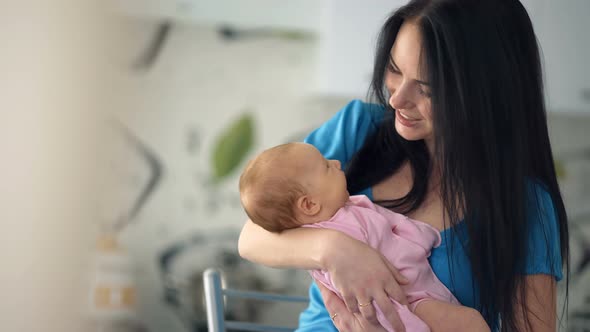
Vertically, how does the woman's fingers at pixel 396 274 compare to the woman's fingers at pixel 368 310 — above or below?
above

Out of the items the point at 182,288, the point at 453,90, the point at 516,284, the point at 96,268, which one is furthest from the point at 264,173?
the point at 182,288

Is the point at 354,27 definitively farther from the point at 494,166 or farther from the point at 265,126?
the point at 494,166

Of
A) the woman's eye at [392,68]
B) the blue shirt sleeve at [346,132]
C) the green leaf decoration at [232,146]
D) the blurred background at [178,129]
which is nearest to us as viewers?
the woman's eye at [392,68]

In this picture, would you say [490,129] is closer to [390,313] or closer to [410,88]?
[410,88]

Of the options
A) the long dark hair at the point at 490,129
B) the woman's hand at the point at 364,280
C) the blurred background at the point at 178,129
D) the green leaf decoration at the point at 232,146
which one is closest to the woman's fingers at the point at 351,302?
the woman's hand at the point at 364,280

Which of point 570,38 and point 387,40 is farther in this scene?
point 570,38

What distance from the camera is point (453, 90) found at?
1225mm

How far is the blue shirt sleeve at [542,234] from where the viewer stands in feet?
4.16

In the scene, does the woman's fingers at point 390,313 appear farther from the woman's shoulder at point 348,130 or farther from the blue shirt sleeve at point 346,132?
the woman's shoulder at point 348,130

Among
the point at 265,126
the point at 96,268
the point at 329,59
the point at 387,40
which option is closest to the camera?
the point at 387,40

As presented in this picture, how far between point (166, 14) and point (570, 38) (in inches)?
70.6

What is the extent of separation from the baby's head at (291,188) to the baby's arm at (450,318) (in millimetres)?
248

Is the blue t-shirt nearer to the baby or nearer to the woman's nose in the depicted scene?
the baby

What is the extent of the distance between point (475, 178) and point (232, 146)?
209cm
